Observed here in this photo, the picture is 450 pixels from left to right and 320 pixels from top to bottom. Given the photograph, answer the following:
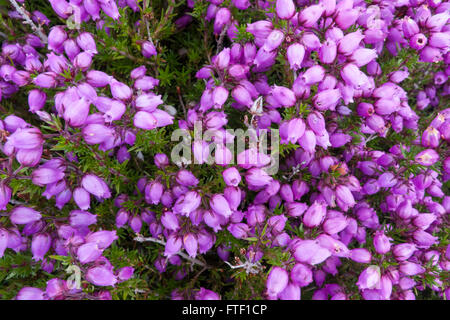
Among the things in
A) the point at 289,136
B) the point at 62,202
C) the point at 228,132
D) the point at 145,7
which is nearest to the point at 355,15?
the point at 289,136

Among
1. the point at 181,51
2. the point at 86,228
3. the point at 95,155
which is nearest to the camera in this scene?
the point at 95,155

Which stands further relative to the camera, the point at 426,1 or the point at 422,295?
the point at 422,295

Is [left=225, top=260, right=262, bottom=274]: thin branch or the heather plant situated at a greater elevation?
Answer: the heather plant

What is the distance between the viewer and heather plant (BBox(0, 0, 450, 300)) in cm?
232

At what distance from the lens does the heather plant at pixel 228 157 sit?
2.32 meters

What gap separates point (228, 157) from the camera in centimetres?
234

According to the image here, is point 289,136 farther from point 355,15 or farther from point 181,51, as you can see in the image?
point 181,51

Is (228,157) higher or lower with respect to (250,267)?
higher

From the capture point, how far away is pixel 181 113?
134 inches

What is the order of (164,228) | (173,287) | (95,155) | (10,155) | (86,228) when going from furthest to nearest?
(173,287), (164,228), (86,228), (95,155), (10,155)

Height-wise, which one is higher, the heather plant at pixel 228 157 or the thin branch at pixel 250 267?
the heather plant at pixel 228 157

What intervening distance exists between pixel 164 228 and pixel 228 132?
97 cm
